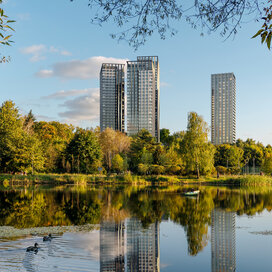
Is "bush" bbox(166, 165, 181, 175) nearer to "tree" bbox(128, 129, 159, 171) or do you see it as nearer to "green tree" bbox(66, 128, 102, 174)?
"tree" bbox(128, 129, 159, 171)

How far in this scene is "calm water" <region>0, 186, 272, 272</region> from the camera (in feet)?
31.1

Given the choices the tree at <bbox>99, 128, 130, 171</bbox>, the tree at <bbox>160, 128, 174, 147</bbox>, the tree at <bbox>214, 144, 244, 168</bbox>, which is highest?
the tree at <bbox>160, 128, 174, 147</bbox>

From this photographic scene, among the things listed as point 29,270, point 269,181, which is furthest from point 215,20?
point 269,181

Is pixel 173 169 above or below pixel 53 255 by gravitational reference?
above

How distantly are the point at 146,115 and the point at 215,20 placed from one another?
117819mm

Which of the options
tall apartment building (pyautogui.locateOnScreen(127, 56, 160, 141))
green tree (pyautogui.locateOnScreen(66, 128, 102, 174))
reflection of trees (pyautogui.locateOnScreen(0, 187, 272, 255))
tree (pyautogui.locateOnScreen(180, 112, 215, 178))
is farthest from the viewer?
tall apartment building (pyautogui.locateOnScreen(127, 56, 160, 141))

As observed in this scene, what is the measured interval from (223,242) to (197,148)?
3716 cm

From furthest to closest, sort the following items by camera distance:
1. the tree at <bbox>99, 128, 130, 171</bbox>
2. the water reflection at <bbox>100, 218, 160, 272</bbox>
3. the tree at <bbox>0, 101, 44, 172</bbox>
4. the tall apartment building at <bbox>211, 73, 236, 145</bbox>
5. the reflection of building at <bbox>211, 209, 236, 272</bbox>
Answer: the tall apartment building at <bbox>211, 73, 236, 145</bbox> → the tree at <bbox>99, 128, 130, 171</bbox> → the tree at <bbox>0, 101, 44, 172</bbox> → the reflection of building at <bbox>211, 209, 236, 272</bbox> → the water reflection at <bbox>100, 218, 160, 272</bbox>

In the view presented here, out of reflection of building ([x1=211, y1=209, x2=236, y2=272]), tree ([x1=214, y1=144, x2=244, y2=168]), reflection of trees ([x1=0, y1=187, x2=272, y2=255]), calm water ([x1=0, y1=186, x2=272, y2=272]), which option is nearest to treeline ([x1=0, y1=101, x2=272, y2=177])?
tree ([x1=214, y1=144, x2=244, y2=168])

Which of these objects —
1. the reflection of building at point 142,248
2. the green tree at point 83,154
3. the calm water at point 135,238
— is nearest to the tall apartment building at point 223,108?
the green tree at point 83,154

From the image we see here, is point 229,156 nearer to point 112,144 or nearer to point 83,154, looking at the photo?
point 112,144

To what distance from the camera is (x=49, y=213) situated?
1855 cm

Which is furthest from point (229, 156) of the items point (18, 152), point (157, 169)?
point (18, 152)

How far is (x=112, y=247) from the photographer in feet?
36.6
